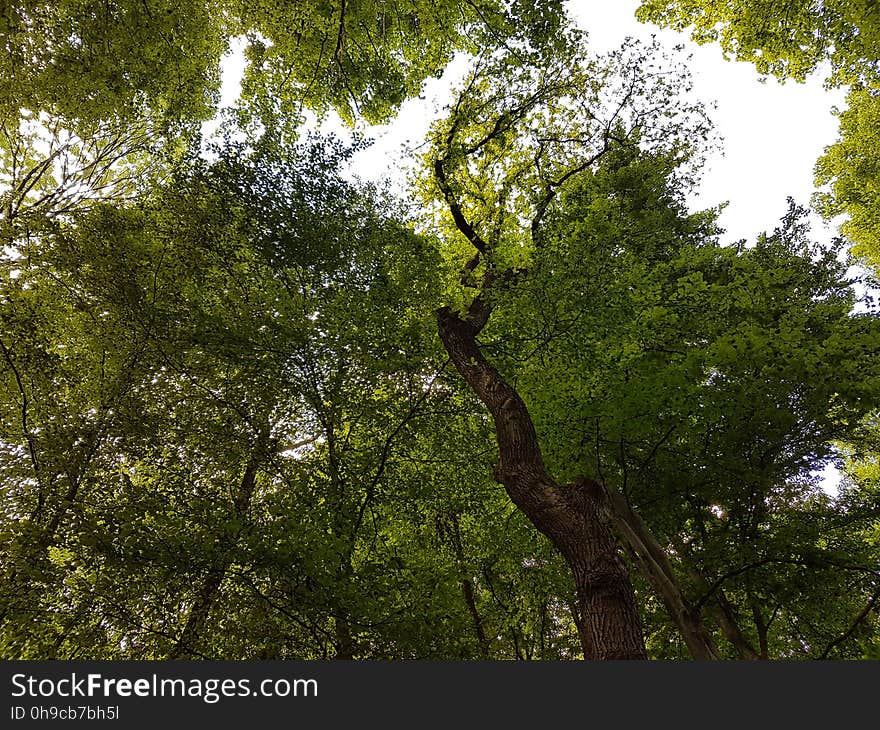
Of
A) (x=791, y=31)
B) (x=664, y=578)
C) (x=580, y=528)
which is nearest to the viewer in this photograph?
(x=580, y=528)

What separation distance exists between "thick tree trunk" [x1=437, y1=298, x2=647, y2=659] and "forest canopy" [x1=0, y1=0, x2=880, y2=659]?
31 millimetres

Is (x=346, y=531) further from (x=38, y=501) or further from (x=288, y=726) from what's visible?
(x=38, y=501)

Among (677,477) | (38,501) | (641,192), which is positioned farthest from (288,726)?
(641,192)

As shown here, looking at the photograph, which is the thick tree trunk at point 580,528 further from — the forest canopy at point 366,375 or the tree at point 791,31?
the tree at point 791,31

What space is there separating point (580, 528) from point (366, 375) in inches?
163

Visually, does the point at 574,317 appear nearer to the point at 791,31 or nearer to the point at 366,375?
the point at 366,375

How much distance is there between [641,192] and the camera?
11.4 metres

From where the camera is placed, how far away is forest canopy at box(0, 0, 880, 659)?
4.84 m

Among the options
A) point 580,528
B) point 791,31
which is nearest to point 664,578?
point 580,528

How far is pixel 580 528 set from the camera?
4297mm

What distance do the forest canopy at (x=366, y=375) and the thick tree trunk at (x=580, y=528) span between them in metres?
0.03

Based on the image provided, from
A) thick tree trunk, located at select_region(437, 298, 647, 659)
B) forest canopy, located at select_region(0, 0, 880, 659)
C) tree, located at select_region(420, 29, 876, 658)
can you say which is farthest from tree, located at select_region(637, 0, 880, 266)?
thick tree trunk, located at select_region(437, 298, 647, 659)

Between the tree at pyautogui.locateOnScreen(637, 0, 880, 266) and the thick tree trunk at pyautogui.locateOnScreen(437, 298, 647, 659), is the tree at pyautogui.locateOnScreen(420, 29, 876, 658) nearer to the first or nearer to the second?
the thick tree trunk at pyautogui.locateOnScreen(437, 298, 647, 659)

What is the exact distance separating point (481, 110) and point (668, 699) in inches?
399
